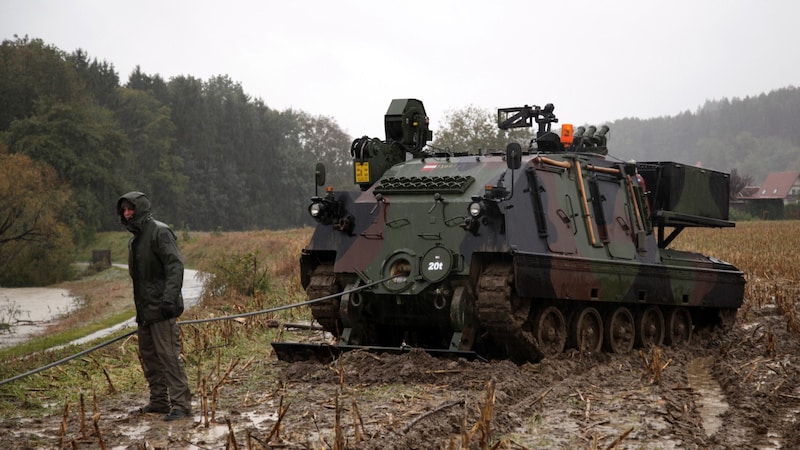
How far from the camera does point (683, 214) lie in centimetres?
1598

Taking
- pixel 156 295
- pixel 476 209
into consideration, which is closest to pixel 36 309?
pixel 476 209

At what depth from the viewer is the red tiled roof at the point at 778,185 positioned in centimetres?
9019

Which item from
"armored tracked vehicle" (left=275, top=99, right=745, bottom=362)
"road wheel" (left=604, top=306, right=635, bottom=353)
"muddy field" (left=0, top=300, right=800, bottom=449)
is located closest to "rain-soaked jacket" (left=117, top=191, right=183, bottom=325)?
"muddy field" (left=0, top=300, right=800, bottom=449)

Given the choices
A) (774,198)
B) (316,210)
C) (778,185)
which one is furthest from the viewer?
(778,185)

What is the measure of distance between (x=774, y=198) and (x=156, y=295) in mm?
73853

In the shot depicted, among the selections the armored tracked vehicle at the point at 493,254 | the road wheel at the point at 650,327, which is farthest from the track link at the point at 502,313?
the road wheel at the point at 650,327

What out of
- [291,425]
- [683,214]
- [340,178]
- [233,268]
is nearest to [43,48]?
[340,178]

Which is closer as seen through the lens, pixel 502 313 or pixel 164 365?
pixel 164 365

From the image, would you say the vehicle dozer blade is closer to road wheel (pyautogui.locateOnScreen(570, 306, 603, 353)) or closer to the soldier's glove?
road wheel (pyautogui.locateOnScreen(570, 306, 603, 353))

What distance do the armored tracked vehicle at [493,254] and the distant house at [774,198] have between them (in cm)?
5810

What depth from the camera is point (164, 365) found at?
369 inches

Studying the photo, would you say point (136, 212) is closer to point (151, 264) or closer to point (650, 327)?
point (151, 264)

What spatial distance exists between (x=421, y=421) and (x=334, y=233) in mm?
4926

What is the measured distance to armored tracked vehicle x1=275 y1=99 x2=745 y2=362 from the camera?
11789 millimetres
